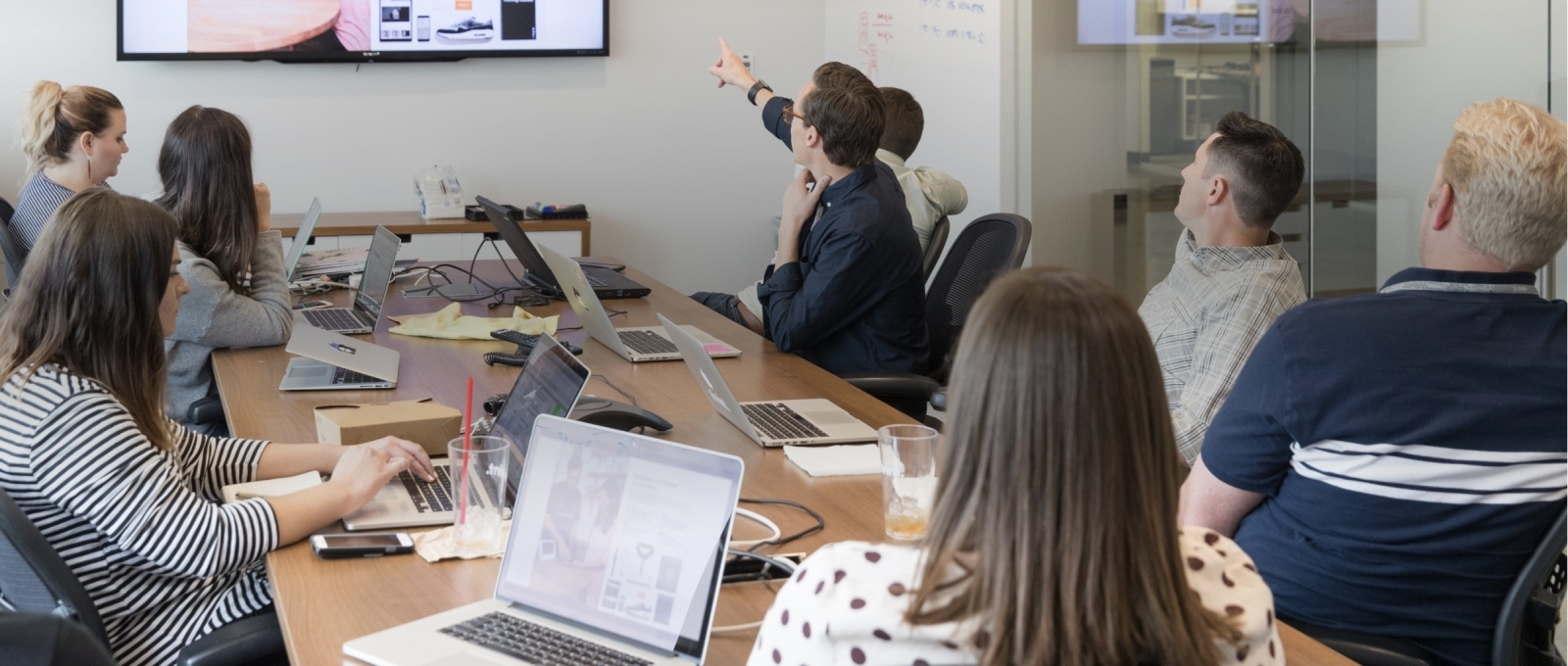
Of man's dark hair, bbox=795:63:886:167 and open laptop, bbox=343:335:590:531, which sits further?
man's dark hair, bbox=795:63:886:167

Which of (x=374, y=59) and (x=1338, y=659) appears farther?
(x=374, y=59)

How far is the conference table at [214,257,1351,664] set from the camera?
1419 mm

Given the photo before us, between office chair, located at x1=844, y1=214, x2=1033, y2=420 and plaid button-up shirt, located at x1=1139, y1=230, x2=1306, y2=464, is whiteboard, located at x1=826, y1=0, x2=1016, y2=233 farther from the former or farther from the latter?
plaid button-up shirt, located at x1=1139, y1=230, x2=1306, y2=464

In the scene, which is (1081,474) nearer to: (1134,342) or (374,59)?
(1134,342)

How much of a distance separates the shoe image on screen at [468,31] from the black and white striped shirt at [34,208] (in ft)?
6.90

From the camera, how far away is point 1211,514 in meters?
1.69

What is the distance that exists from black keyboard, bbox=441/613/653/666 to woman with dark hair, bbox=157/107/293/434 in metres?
1.77

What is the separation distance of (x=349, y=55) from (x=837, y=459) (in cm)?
417

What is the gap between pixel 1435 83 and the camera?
3.10 m

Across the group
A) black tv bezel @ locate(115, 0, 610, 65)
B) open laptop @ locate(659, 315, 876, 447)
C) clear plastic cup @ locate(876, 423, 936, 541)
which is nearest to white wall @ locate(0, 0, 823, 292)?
black tv bezel @ locate(115, 0, 610, 65)

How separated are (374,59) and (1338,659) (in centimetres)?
497

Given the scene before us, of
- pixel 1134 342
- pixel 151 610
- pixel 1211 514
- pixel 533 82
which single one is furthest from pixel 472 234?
pixel 1134 342

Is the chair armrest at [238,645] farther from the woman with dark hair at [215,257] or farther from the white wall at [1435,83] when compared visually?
the white wall at [1435,83]

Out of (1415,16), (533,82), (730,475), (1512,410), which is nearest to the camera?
(730,475)
